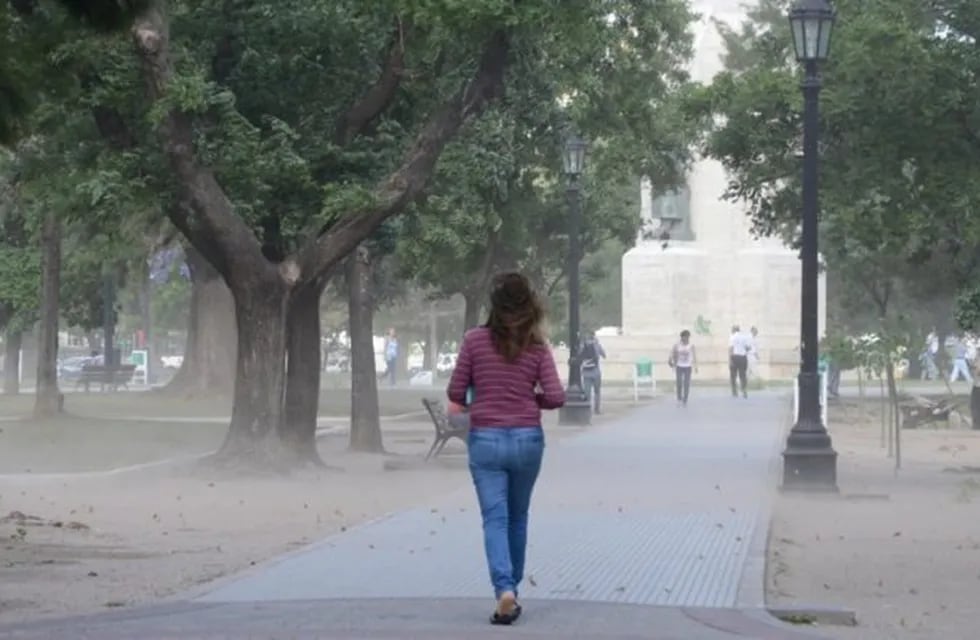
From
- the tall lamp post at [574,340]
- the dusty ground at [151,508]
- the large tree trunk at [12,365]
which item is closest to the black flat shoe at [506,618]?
the dusty ground at [151,508]

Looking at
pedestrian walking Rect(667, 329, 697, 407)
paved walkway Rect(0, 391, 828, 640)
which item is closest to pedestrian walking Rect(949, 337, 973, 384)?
pedestrian walking Rect(667, 329, 697, 407)

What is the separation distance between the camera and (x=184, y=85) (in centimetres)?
2002

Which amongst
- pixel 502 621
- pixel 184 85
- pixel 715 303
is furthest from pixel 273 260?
pixel 715 303

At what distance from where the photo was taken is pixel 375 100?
75.7ft

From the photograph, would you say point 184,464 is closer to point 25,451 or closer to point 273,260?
point 273,260

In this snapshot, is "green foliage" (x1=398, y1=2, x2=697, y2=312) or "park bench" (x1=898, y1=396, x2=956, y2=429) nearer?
"green foliage" (x1=398, y1=2, x2=697, y2=312)

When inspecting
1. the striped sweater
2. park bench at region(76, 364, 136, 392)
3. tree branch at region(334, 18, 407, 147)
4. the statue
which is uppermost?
the statue

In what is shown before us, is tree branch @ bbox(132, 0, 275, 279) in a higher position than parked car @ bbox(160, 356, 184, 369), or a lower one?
higher

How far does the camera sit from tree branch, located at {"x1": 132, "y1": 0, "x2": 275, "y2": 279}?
66.9 ft

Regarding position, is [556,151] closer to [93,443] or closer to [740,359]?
[93,443]

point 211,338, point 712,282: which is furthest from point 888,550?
point 712,282

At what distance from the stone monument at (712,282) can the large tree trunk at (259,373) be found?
35917mm

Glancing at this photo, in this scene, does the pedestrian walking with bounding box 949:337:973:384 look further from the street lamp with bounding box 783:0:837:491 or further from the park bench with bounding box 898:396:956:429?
the street lamp with bounding box 783:0:837:491

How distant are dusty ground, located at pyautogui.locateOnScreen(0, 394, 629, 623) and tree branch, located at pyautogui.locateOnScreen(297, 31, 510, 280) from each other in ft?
8.53
